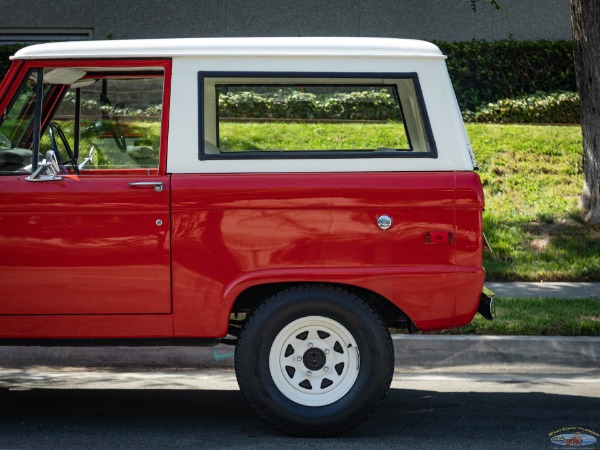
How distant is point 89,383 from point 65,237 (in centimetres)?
194

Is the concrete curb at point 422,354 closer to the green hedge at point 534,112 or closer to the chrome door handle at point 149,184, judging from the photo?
the chrome door handle at point 149,184

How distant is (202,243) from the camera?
571 cm

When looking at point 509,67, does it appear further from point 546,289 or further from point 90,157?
point 90,157

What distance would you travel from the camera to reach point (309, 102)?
7172 millimetres

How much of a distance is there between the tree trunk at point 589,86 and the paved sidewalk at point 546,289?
1898 mm

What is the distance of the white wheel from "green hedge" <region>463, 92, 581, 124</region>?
10581 mm

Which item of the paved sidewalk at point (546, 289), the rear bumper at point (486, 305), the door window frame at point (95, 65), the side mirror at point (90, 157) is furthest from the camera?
the paved sidewalk at point (546, 289)

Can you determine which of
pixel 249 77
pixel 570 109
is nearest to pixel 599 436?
pixel 249 77

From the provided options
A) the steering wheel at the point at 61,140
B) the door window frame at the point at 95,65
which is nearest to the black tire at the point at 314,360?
the door window frame at the point at 95,65

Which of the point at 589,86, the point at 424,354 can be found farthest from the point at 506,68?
the point at 424,354

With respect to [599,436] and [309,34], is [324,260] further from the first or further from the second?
[309,34]

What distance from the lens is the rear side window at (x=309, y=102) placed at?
19.3ft

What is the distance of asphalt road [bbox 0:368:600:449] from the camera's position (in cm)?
572

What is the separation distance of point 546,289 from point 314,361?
4.82 metres
